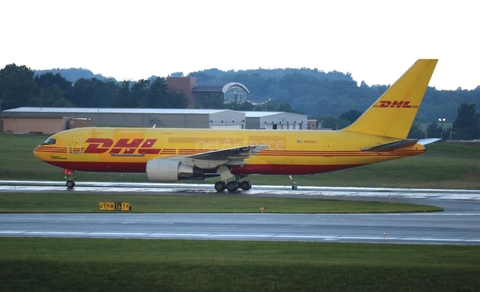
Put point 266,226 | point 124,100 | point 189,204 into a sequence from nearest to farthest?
point 266,226 < point 189,204 < point 124,100

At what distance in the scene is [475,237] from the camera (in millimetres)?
24609

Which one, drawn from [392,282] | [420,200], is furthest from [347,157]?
[392,282]

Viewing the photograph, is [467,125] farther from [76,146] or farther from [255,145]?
[76,146]

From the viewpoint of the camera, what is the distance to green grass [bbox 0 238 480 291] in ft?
55.0

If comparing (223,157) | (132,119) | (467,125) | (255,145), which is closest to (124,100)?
(132,119)

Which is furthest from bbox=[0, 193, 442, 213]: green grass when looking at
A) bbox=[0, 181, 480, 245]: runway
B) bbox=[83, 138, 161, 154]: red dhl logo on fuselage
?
bbox=[83, 138, 161, 154]: red dhl logo on fuselage

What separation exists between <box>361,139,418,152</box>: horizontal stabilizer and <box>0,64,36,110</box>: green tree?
277 feet

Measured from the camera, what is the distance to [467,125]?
106 m

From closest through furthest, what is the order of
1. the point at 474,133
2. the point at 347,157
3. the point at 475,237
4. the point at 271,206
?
the point at 475,237, the point at 271,206, the point at 347,157, the point at 474,133

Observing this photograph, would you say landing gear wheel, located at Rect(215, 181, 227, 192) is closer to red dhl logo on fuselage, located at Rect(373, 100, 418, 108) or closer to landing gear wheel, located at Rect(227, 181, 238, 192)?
landing gear wheel, located at Rect(227, 181, 238, 192)

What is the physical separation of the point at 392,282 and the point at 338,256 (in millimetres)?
3017

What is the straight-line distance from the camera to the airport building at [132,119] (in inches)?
3130

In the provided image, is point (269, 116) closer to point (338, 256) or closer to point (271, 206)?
point (271, 206)

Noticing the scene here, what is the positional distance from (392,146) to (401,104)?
8.66ft
